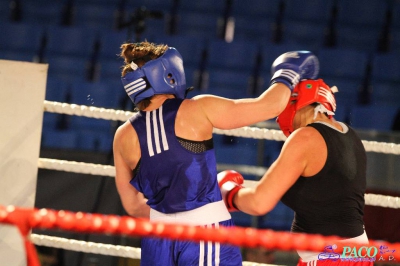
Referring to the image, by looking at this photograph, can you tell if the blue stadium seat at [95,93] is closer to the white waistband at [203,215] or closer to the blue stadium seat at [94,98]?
the blue stadium seat at [94,98]

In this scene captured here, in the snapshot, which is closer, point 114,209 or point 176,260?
point 176,260

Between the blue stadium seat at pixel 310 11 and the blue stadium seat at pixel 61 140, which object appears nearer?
the blue stadium seat at pixel 61 140

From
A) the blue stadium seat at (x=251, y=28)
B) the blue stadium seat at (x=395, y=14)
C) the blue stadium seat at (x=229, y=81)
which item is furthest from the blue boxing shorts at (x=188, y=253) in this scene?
the blue stadium seat at (x=395, y=14)

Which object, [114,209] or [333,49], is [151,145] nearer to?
[114,209]

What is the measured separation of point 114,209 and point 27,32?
3825 mm

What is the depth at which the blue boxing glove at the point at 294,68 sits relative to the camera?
6.72 feet

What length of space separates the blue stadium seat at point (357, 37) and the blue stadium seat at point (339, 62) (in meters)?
0.43

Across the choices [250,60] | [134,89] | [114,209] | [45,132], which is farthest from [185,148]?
[250,60]

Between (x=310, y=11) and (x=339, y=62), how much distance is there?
0.81 meters

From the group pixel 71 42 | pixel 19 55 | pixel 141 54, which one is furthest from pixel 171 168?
pixel 19 55

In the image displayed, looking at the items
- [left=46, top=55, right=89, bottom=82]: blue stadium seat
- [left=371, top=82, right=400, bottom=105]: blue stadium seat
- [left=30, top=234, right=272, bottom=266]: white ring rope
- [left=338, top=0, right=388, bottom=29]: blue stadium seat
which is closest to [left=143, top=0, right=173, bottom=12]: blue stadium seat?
[left=46, top=55, right=89, bottom=82]: blue stadium seat

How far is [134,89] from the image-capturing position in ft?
6.93

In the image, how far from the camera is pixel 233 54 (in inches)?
243

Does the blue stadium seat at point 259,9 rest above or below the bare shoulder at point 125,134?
above
